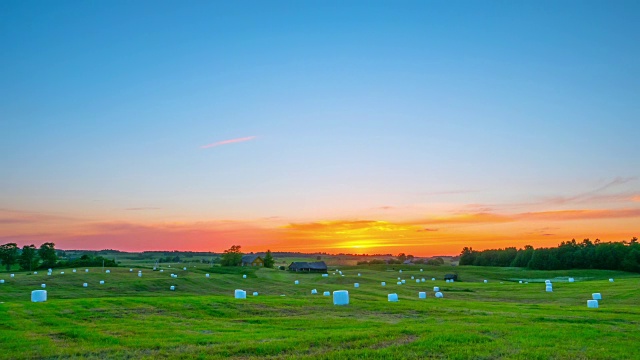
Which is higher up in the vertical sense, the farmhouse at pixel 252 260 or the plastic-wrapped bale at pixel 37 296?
the plastic-wrapped bale at pixel 37 296

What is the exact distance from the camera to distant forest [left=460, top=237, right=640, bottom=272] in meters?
123

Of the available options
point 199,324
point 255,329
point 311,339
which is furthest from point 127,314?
point 311,339

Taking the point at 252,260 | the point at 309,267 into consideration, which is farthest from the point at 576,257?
the point at 252,260

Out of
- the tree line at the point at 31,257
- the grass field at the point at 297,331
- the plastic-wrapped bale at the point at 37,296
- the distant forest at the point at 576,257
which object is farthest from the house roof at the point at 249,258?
the grass field at the point at 297,331

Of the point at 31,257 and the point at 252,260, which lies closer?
the point at 31,257

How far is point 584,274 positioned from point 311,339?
367 ft

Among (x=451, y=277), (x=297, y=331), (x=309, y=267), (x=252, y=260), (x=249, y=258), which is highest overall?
(x=297, y=331)

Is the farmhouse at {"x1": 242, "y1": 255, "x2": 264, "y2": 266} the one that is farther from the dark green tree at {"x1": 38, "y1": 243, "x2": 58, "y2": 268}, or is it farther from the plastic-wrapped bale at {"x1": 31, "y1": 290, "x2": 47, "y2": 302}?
the plastic-wrapped bale at {"x1": 31, "y1": 290, "x2": 47, "y2": 302}

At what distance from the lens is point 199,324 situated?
22938mm

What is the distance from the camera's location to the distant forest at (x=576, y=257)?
12305 cm

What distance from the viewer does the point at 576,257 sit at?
135m

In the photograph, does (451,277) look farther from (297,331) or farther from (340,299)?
(297,331)

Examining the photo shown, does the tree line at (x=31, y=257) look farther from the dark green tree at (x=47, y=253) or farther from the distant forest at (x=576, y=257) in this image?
the distant forest at (x=576, y=257)

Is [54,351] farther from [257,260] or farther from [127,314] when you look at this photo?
[257,260]
